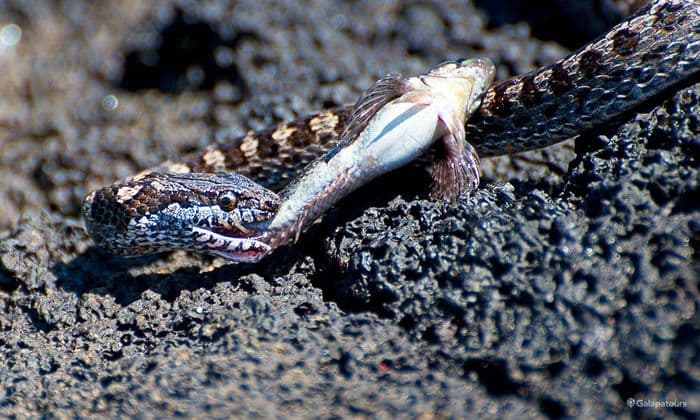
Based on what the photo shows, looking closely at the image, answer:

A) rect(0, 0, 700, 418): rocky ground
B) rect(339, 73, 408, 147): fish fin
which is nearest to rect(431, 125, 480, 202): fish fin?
rect(0, 0, 700, 418): rocky ground

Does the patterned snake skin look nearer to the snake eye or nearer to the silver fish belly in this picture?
the silver fish belly

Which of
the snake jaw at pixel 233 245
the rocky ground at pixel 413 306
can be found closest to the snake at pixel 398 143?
the snake jaw at pixel 233 245

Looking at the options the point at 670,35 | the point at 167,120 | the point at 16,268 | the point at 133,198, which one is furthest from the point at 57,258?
the point at 670,35

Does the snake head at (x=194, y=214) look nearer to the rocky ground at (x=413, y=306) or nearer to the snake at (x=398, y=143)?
the snake at (x=398, y=143)

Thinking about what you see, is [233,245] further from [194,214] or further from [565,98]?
[565,98]

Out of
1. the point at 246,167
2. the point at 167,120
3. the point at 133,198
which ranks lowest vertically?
the point at 133,198

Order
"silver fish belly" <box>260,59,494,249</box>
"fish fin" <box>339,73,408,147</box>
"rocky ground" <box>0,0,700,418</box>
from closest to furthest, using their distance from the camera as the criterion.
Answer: "rocky ground" <box>0,0,700,418</box>
"silver fish belly" <box>260,59,494,249</box>
"fish fin" <box>339,73,408,147</box>

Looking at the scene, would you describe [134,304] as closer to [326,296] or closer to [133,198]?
[133,198]

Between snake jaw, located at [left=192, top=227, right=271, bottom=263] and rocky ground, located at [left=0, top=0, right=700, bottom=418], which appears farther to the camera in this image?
snake jaw, located at [left=192, top=227, right=271, bottom=263]
